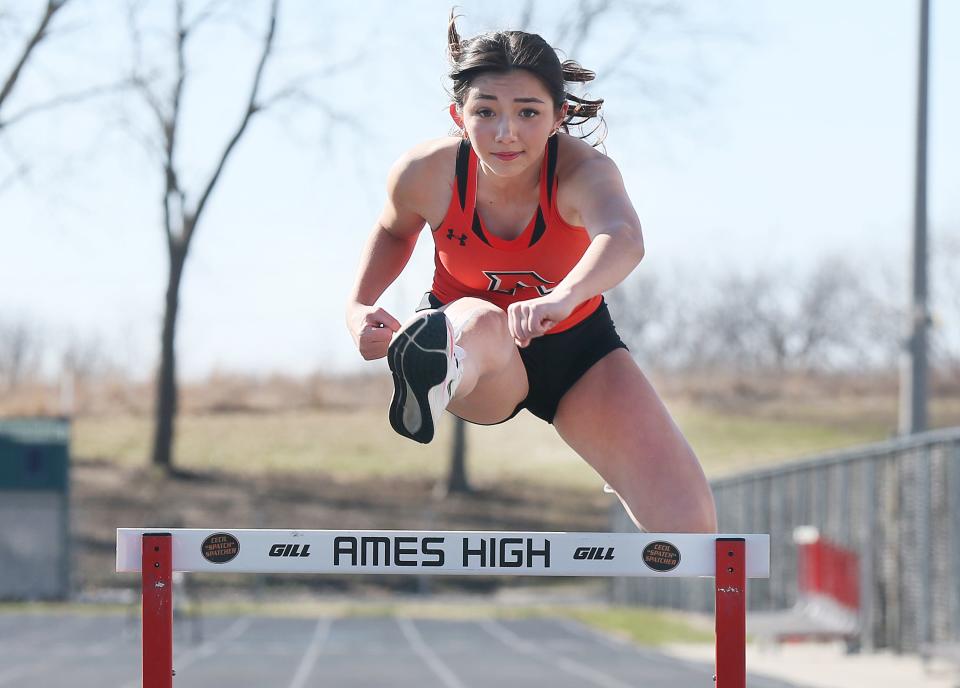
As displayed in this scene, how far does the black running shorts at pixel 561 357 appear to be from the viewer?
3311 millimetres

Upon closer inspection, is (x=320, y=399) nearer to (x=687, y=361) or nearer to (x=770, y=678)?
(x=687, y=361)

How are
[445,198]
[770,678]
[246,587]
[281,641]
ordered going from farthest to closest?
[246,587], [281,641], [770,678], [445,198]

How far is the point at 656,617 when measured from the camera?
809 inches

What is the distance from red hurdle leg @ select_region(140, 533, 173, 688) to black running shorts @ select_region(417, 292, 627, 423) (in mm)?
936

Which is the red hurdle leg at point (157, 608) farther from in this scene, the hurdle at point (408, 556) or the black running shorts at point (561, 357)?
the black running shorts at point (561, 357)

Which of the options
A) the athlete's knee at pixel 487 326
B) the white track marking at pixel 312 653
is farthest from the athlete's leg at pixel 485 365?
the white track marking at pixel 312 653

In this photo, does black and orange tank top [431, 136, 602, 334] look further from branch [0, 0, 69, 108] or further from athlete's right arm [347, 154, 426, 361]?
branch [0, 0, 69, 108]

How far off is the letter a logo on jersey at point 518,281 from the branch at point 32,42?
34.3 ft

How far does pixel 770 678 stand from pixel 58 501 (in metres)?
10.8

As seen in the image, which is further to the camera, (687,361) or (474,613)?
(687,361)

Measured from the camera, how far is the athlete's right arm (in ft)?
10.3

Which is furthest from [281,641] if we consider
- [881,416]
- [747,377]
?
[747,377]

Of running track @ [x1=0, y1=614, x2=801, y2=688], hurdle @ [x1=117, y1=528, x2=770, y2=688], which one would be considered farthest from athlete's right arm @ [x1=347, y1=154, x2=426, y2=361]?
running track @ [x1=0, y1=614, x2=801, y2=688]

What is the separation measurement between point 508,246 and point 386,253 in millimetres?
377
